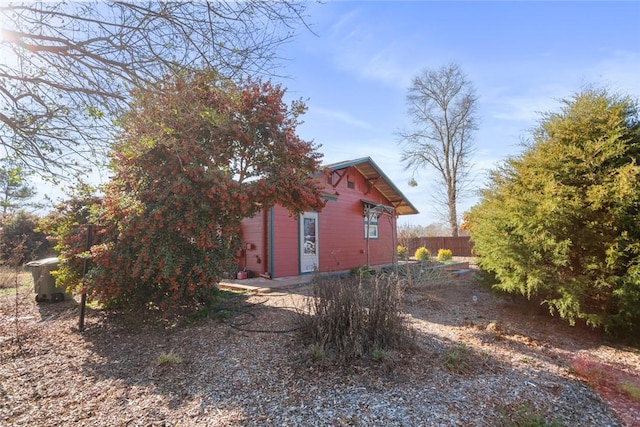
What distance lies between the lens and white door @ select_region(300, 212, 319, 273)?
10195 mm

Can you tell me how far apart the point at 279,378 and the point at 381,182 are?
1138cm

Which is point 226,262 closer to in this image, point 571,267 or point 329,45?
point 329,45

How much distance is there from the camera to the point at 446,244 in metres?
21.0

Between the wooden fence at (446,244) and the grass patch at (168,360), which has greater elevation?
the wooden fence at (446,244)

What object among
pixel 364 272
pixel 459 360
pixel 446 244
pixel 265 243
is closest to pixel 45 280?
pixel 265 243

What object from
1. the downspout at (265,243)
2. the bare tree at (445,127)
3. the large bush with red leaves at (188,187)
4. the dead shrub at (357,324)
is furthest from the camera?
the bare tree at (445,127)

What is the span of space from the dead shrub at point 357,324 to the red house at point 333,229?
3966 millimetres

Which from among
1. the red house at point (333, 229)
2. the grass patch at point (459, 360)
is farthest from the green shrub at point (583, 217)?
the red house at point (333, 229)

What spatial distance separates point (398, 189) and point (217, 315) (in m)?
10.6

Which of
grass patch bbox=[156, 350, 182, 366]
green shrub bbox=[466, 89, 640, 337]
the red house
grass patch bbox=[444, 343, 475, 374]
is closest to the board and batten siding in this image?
the red house

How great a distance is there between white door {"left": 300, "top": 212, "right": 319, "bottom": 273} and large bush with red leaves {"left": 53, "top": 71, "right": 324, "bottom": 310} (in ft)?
15.5

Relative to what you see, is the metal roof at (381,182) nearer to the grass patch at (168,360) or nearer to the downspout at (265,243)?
the downspout at (265,243)

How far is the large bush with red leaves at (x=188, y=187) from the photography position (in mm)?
3912

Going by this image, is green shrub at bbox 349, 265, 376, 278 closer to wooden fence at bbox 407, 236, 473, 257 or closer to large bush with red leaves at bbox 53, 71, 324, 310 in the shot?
large bush with red leaves at bbox 53, 71, 324, 310
